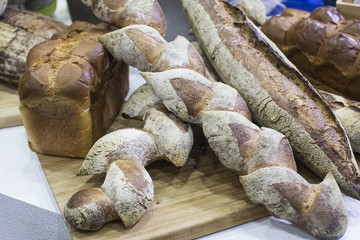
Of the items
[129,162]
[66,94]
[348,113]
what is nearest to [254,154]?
[129,162]

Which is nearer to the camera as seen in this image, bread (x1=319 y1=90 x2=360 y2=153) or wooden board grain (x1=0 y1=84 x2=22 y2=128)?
bread (x1=319 y1=90 x2=360 y2=153)

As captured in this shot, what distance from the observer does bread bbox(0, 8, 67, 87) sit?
→ 176 centimetres

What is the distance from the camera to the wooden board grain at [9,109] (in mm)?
1655

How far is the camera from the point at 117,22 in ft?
5.10

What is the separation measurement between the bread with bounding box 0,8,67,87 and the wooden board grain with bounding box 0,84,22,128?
0.06 m

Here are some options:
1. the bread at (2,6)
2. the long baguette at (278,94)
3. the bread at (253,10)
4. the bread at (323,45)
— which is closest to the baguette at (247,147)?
the long baguette at (278,94)

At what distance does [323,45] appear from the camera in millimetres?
1605

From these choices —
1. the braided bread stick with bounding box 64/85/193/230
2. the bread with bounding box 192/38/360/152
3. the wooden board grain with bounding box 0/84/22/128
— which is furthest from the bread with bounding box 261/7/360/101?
the wooden board grain with bounding box 0/84/22/128

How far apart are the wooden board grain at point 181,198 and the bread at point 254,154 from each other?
0.11 meters

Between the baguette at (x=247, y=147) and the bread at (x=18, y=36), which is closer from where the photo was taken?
the baguette at (x=247, y=147)

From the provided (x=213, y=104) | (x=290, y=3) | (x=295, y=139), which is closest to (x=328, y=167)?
(x=295, y=139)

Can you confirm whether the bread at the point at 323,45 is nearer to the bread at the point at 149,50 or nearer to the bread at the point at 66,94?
the bread at the point at 149,50

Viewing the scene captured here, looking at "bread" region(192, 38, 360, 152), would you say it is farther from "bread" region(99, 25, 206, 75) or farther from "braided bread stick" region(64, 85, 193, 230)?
"braided bread stick" region(64, 85, 193, 230)

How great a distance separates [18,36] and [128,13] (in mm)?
637
